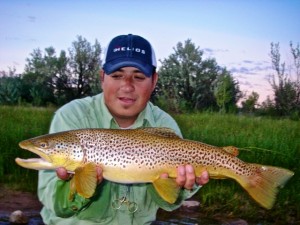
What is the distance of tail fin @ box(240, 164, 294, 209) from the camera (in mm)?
2961

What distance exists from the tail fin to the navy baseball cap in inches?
43.6

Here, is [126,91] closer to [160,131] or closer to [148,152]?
[160,131]

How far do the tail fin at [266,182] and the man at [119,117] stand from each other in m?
0.38

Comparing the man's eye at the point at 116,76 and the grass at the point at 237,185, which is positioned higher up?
the man's eye at the point at 116,76

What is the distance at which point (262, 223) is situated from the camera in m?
5.34

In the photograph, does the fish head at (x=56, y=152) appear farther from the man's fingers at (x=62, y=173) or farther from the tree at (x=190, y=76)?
the tree at (x=190, y=76)

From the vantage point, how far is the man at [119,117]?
3.28 metres

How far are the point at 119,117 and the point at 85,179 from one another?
2.80 feet

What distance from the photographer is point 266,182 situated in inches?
117

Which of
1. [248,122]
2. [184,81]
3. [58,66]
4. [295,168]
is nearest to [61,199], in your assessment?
[295,168]

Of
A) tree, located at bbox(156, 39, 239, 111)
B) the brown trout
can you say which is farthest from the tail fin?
tree, located at bbox(156, 39, 239, 111)

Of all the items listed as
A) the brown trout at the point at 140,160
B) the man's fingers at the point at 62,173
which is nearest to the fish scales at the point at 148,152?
the brown trout at the point at 140,160

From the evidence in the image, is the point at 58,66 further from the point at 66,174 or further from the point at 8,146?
the point at 66,174

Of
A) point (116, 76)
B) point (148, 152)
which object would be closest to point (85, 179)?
point (148, 152)
